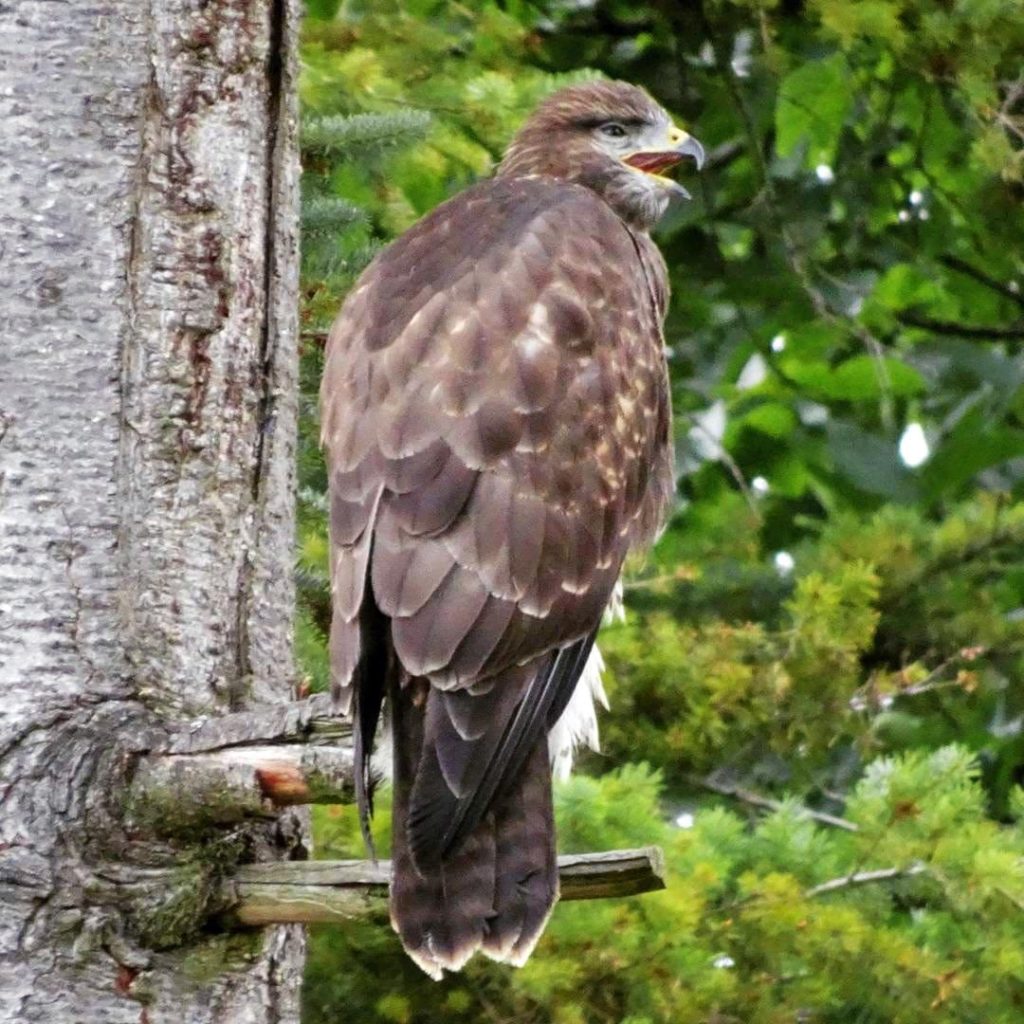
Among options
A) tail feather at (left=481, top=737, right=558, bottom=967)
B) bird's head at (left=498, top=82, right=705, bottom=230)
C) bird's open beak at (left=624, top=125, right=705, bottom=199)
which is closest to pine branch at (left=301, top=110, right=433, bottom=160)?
bird's head at (left=498, top=82, right=705, bottom=230)

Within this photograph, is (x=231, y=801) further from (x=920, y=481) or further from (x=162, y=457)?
(x=920, y=481)

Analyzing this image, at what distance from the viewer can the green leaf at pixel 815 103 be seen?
20.0 feet

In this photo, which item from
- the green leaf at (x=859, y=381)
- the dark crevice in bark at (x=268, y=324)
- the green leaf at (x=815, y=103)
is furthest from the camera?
the green leaf at (x=859, y=381)

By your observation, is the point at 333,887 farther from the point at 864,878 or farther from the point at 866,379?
the point at 866,379

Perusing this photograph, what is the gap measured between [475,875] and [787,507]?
4262 mm

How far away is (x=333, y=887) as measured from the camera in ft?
10.0

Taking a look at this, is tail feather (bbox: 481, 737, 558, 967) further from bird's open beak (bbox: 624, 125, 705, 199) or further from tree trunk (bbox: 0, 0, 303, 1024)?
bird's open beak (bbox: 624, 125, 705, 199)

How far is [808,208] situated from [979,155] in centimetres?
147

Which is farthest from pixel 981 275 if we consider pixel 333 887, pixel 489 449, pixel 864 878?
pixel 333 887

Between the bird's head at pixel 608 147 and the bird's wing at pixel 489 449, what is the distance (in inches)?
31.4

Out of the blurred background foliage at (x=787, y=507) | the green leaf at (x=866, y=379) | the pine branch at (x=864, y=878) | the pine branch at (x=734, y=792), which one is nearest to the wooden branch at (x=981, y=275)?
the blurred background foliage at (x=787, y=507)

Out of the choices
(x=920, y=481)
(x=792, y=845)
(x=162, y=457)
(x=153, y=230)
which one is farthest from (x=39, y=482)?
(x=920, y=481)

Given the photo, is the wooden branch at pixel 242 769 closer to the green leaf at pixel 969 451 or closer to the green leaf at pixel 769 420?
the green leaf at pixel 969 451

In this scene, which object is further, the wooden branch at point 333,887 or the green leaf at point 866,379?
the green leaf at point 866,379
